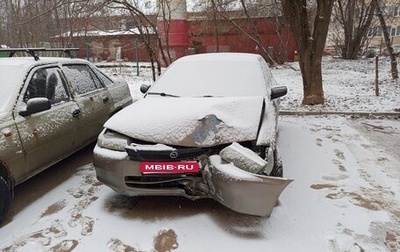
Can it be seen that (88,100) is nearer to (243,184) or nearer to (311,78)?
(243,184)

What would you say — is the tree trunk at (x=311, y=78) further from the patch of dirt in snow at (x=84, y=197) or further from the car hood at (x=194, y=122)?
the patch of dirt in snow at (x=84, y=197)

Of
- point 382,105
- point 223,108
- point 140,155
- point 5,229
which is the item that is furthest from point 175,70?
point 382,105

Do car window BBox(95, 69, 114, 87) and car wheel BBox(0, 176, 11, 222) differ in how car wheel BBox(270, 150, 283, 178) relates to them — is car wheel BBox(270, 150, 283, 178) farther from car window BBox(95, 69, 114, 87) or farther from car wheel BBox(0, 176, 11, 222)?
car window BBox(95, 69, 114, 87)

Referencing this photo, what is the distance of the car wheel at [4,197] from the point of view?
11.1 feet

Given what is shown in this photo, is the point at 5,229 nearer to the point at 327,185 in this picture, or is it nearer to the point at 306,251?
the point at 306,251

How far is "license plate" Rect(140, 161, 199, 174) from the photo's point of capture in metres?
3.27

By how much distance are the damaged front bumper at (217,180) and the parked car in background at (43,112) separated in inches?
30.4

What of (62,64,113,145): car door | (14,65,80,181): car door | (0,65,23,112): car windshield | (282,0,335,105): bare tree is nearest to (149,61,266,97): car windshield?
(62,64,113,145): car door

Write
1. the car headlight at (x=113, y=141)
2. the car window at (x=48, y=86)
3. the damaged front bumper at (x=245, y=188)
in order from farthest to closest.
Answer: the car window at (x=48, y=86) → the car headlight at (x=113, y=141) → the damaged front bumper at (x=245, y=188)

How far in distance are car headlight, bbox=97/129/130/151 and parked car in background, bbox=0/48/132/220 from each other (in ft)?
2.59

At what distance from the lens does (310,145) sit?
221 inches

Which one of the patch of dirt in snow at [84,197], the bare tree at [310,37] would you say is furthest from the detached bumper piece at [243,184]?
the bare tree at [310,37]

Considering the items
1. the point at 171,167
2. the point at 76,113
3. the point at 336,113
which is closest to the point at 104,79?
the point at 76,113

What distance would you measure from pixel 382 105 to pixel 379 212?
5552 mm
